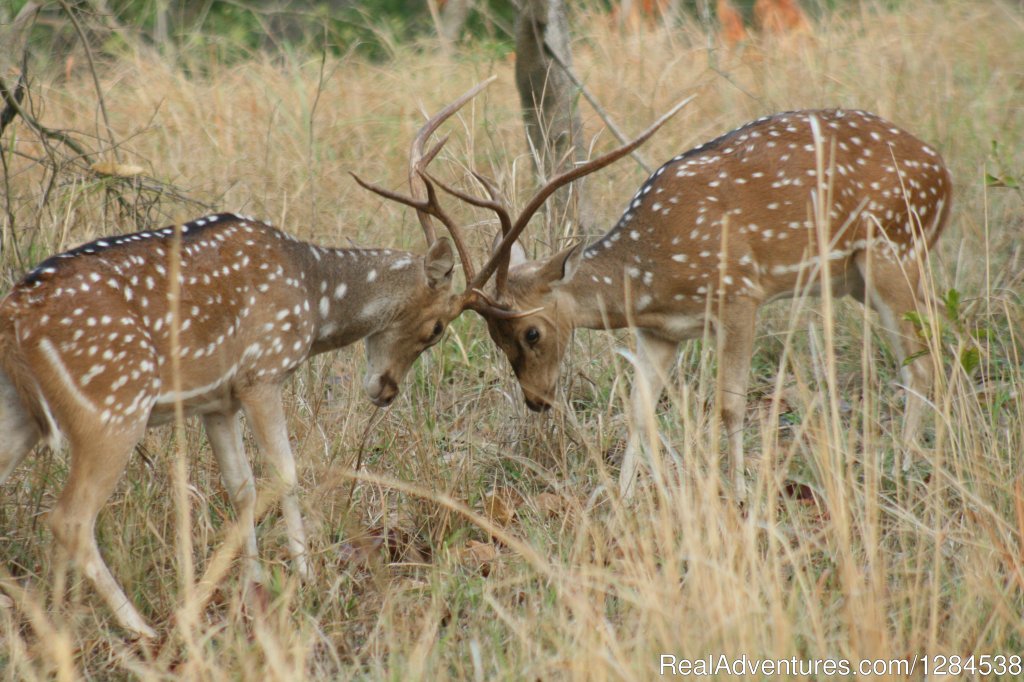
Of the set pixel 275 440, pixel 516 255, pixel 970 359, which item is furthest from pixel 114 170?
pixel 970 359

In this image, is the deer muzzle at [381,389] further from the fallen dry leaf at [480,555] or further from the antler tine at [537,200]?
the fallen dry leaf at [480,555]

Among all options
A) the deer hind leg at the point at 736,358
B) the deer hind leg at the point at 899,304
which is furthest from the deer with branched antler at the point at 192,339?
the deer hind leg at the point at 899,304

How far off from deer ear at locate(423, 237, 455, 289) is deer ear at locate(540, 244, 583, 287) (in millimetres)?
580

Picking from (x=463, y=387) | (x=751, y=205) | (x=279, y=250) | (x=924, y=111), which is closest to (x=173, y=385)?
(x=279, y=250)

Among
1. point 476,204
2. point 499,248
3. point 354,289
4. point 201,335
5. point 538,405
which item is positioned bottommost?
point 538,405

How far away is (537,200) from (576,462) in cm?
134

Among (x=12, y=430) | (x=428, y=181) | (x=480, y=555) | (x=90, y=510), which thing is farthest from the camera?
(x=428, y=181)

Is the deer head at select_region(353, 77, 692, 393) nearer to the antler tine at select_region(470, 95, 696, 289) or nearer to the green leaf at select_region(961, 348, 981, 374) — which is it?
the antler tine at select_region(470, 95, 696, 289)

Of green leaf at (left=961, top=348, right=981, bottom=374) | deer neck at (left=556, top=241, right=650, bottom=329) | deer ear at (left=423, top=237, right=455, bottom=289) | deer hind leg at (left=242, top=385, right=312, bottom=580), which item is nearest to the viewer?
green leaf at (left=961, top=348, right=981, bottom=374)

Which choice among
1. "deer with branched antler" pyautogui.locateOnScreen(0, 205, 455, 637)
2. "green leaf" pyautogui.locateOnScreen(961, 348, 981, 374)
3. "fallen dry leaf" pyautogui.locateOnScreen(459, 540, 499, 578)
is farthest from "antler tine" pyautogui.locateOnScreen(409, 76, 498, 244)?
"green leaf" pyautogui.locateOnScreen(961, 348, 981, 374)

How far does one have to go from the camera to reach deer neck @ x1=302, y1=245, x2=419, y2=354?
232 inches

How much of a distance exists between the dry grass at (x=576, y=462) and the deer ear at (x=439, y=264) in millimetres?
591

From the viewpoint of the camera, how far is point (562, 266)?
6453 millimetres

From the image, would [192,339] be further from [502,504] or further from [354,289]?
[502,504]
